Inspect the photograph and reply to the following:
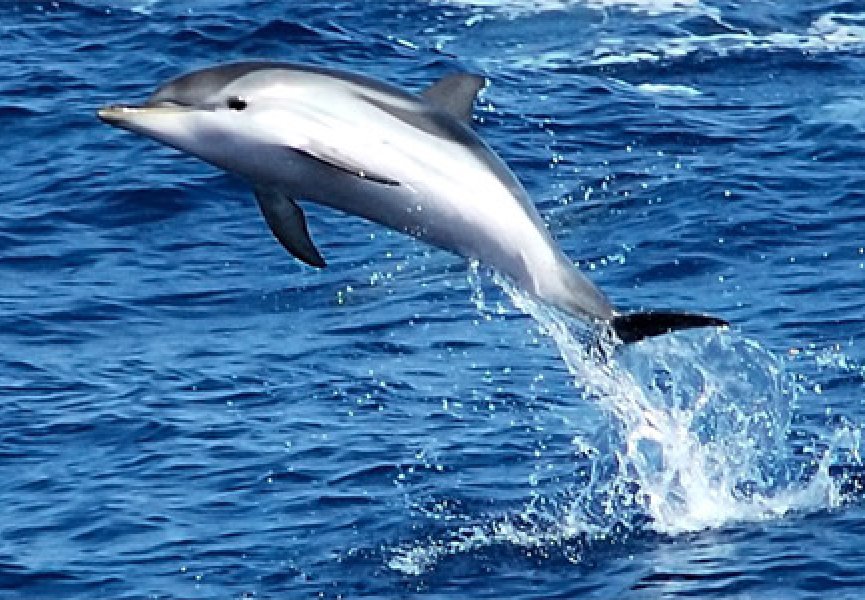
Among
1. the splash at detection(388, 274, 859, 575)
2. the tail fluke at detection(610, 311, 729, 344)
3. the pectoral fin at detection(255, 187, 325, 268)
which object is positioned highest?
the pectoral fin at detection(255, 187, 325, 268)

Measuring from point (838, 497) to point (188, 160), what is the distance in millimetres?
9894

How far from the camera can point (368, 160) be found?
9695mm

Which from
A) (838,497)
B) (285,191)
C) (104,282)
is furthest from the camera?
(104,282)

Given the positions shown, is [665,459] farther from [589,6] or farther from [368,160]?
[589,6]

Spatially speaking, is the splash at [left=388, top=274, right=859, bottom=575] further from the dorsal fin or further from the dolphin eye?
the dolphin eye

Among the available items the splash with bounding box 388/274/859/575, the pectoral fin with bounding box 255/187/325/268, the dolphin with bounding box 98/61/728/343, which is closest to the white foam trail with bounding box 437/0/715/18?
the splash with bounding box 388/274/859/575

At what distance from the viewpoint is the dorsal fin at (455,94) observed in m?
10.2

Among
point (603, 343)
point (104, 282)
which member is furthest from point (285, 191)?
point (104, 282)

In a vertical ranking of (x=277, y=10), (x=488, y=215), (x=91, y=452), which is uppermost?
(x=277, y=10)

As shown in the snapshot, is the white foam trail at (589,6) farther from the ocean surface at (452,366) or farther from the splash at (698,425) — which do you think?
the splash at (698,425)

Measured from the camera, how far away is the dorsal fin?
10234mm

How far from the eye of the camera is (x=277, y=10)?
1073 inches

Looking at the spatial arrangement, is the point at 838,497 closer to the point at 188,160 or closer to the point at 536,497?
the point at 536,497

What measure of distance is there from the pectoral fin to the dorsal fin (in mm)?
841
